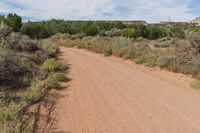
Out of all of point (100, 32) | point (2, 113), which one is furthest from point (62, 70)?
point (100, 32)

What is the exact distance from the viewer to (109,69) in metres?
17.6

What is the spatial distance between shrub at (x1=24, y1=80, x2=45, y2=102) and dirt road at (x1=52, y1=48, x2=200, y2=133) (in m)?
0.65

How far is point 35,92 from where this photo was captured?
35.1 feet

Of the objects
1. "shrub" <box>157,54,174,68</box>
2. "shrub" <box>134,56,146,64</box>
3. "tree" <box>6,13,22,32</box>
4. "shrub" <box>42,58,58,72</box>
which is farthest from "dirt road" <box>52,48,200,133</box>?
"tree" <box>6,13,22,32</box>

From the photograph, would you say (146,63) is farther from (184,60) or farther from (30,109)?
(30,109)

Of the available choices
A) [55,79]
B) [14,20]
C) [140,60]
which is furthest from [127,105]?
[14,20]

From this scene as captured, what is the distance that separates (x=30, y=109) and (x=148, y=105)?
346 centimetres

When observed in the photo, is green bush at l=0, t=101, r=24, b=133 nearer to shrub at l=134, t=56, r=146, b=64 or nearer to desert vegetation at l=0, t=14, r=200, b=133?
desert vegetation at l=0, t=14, r=200, b=133

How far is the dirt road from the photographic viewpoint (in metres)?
8.26

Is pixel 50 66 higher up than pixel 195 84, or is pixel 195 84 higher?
pixel 50 66

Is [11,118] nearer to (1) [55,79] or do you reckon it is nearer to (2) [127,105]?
(2) [127,105]

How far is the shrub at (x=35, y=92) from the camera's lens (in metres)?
10.3

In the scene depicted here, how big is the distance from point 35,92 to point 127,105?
289 centimetres

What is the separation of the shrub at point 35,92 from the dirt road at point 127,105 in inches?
25.7
